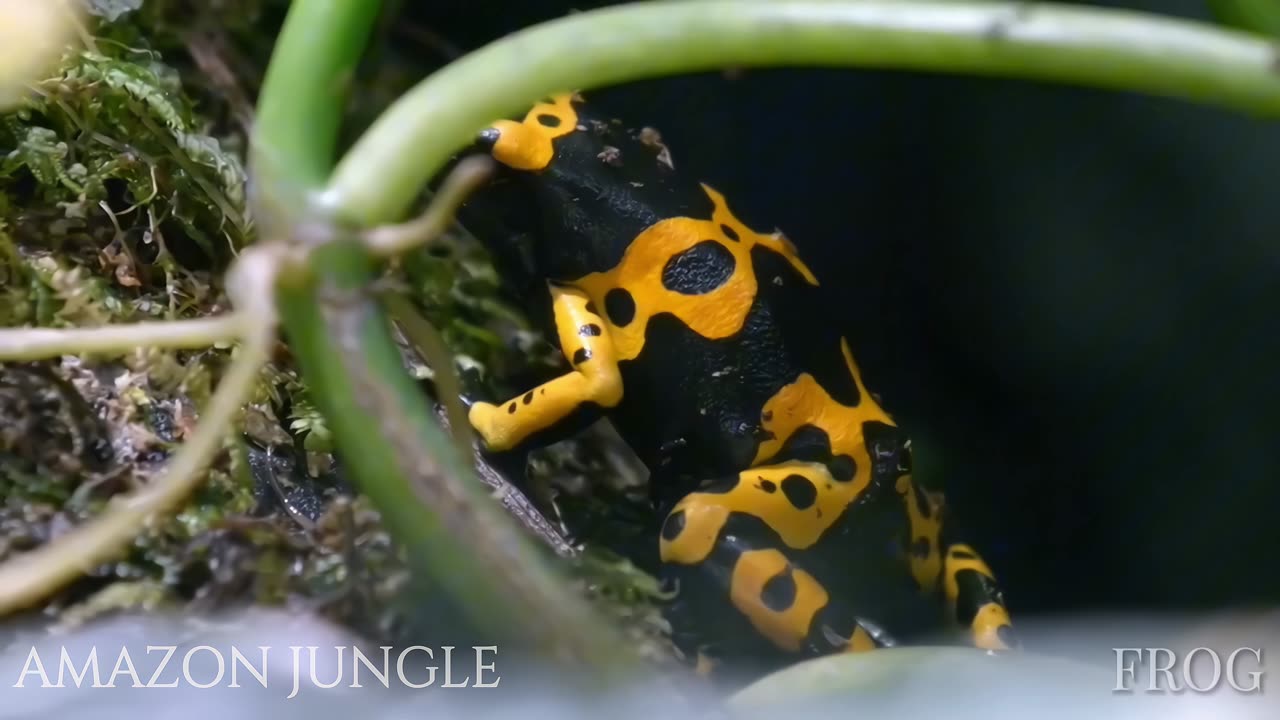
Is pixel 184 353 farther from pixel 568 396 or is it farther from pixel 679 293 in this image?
pixel 679 293

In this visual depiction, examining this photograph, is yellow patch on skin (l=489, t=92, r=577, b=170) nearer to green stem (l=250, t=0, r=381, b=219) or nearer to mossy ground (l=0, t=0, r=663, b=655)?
mossy ground (l=0, t=0, r=663, b=655)

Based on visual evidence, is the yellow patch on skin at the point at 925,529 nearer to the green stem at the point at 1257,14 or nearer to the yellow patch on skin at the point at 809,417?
the yellow patch on skin at the point at 809,417

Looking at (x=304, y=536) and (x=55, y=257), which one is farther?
(x=55, y=257)

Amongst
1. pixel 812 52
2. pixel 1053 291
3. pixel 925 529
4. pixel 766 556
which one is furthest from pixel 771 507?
pixel 812 52

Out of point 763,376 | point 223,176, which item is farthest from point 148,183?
point 763,376

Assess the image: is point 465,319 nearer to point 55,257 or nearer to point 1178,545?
point 55,257

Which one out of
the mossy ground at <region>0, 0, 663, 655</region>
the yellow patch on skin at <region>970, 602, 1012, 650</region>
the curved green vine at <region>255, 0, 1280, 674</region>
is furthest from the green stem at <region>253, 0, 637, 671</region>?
the yellow patch on skin at <region>970, 602, 1012, 650</region>
